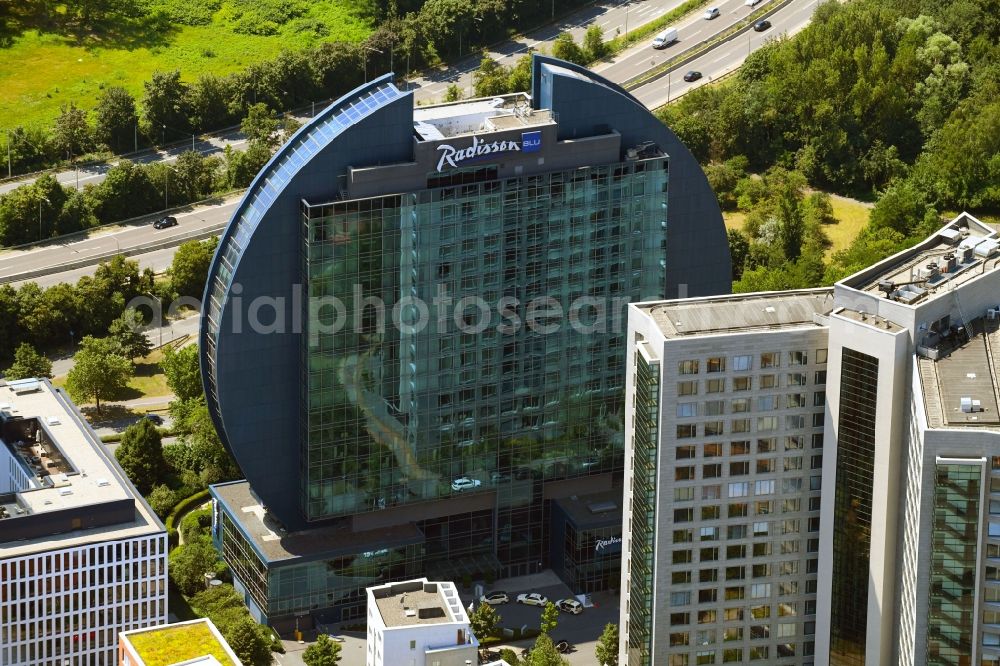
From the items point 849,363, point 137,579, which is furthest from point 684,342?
point 137,579

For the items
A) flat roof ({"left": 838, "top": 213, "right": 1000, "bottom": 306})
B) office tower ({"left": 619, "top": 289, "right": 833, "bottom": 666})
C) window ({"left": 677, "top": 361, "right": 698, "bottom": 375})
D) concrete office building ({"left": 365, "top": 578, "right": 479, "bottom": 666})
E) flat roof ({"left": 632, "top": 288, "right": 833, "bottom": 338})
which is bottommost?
concrete office building ({"left": 365, "top": 578, "right": 479, "bottom": 666})

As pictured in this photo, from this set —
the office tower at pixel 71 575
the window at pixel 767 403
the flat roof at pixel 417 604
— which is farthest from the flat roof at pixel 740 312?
the office tower at pixel 71 575

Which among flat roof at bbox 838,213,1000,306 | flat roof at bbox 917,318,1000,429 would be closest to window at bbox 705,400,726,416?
flat roof at bbox 838,213,1000,306

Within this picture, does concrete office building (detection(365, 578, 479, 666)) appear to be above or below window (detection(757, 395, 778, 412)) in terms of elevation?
below

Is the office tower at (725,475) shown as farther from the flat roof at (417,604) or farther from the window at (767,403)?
the flat roof at (417,604)

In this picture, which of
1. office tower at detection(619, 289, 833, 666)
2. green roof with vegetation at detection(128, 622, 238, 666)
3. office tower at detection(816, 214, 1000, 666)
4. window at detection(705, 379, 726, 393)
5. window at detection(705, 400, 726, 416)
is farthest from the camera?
green roof with vegetation at detection(128, 622, 238, 666)

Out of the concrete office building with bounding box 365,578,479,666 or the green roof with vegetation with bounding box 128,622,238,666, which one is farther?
the concrete office building with bounding box 365,578,479,666

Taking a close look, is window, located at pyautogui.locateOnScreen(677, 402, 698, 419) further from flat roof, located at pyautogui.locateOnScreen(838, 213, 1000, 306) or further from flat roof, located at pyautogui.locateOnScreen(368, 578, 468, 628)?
flat roof, located at pyautogui.locateOnScreen(368, 578, 468, 628)

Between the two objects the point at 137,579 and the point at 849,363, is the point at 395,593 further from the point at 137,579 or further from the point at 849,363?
the point at 849,363

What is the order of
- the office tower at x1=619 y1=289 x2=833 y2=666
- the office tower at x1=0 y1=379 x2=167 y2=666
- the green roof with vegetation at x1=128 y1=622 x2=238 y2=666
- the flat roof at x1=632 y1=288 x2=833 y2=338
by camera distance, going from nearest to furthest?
the office tower at x1=619 y1=289 x2=833 y2=666
the flat roof at x1=632 y1=288 x2=833 y2=338
the green roof with vegetation at x1=128 y1=622 x2=238 y2=666
the office tower at x1=0 y1=379 x2=167 y2=666
